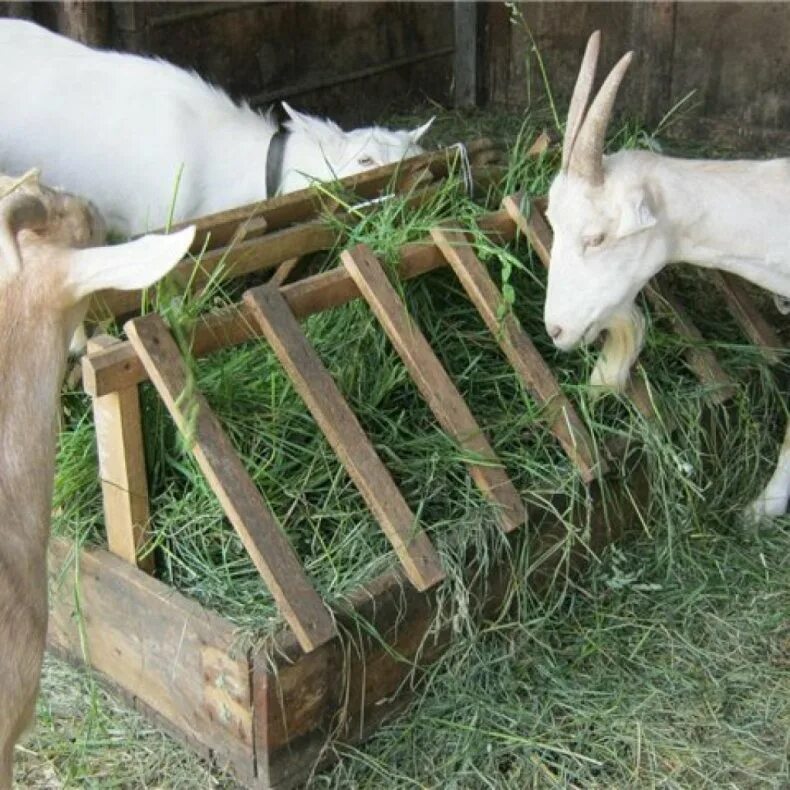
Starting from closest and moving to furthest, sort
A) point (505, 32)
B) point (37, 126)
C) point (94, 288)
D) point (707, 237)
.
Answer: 1. point (94, 288)
2. point (707, 237)
3. point (37, 126)
4. point (505, 32)

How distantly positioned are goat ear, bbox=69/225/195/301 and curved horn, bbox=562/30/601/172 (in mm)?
1509

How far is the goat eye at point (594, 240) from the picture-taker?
3600mm

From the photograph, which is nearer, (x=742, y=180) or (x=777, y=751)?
(x=777, y=751)

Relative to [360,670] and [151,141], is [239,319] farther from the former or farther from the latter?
[151,141]

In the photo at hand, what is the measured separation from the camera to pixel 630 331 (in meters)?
3.81

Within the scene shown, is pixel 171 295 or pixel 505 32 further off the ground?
pixel 171 295

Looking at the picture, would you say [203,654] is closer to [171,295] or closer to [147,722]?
[147,722]

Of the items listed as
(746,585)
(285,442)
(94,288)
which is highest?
(94,288)

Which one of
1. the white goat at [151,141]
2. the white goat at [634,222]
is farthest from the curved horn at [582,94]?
Answer: the white goat at [151,141]

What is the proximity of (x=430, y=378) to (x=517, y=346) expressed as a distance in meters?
0.37

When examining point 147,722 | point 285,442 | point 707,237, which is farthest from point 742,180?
point 147,722

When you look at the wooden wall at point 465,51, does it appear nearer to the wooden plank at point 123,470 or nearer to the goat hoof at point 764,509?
the goat hoof at point 764,509

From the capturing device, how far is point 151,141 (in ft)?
15.9

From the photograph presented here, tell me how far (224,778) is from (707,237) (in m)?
2.12
